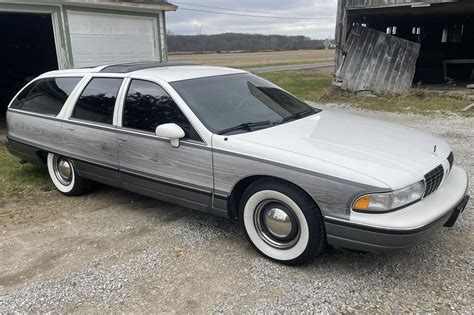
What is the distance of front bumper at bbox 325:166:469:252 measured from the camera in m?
2.70

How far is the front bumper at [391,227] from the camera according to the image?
2699mm

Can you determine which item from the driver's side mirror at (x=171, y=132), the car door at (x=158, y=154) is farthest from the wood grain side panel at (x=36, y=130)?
the driver's side mirror at (x=171, y=132)

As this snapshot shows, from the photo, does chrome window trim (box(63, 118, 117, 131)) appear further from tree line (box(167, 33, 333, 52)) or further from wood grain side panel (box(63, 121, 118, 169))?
tree line (box(167, 33, 333, 52))

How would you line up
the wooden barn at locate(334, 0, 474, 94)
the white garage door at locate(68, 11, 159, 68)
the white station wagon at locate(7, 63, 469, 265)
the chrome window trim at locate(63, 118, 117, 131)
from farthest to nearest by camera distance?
1. the wooden barn at locate(334, 0, 474, 94)
2. the white garage door at locate(68, 11, 159, 68)
3. the chrome window trim at locate(63, 118, 117, 131)
4. the white station wagon at locate(7, 63, 469, 265)

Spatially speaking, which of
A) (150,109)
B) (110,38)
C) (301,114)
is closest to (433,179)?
(301,114)

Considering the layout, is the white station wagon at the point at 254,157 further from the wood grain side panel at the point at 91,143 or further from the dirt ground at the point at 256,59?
the dirt ground at the point at 256,59

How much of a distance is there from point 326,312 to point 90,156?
3.05 metres

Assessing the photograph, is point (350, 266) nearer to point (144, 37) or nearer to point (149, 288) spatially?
point (149, 288)

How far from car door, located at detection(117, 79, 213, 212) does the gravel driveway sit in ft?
1.48

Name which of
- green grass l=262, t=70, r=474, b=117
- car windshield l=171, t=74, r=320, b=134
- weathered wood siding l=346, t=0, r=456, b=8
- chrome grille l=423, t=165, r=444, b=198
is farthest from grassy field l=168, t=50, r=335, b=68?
chrome grille l=423, t=165, r=444, b=198

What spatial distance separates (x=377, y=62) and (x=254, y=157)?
1112cm

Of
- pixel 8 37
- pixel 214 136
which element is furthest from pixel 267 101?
pixel 8 37

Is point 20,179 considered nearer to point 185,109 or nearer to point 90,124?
point 90,124

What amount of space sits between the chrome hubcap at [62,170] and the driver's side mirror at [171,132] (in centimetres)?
193
